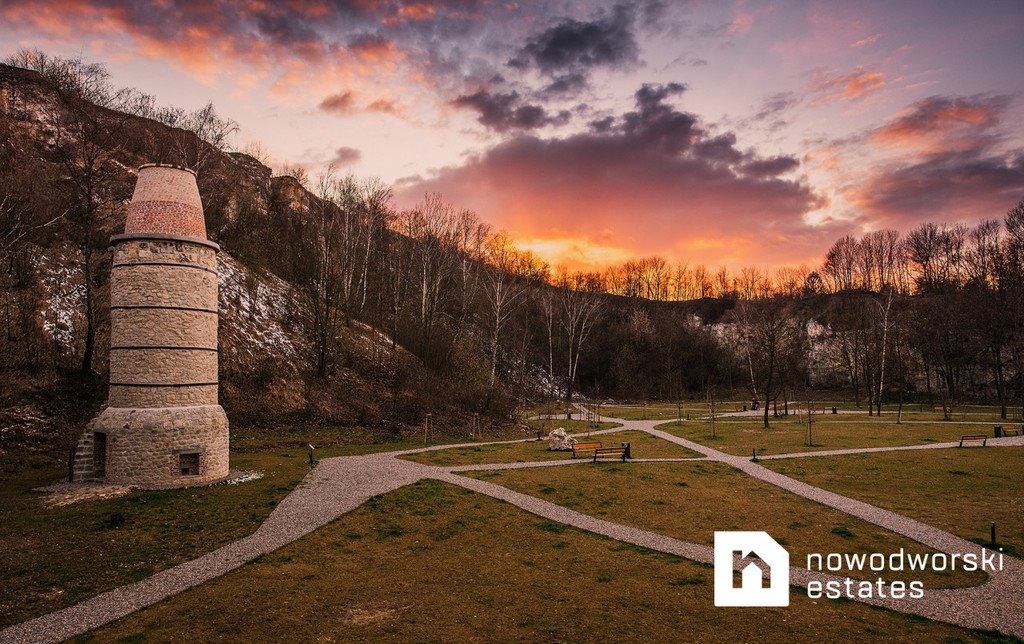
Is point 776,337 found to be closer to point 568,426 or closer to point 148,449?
point 568,426

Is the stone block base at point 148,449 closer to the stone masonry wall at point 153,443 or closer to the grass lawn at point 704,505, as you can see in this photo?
the stone masonry wall at point 153,443

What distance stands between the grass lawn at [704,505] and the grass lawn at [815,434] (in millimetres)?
7993

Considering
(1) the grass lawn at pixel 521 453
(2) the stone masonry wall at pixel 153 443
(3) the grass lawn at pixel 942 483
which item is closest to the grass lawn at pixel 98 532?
(2) the stone masonry wall at pixel 153 443

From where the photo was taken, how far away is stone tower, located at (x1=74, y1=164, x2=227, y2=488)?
63.5 ft

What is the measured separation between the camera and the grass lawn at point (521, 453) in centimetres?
2705

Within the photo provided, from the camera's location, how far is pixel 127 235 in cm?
2028

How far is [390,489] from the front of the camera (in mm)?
19797

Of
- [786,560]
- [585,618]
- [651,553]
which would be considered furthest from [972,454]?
[585,618]

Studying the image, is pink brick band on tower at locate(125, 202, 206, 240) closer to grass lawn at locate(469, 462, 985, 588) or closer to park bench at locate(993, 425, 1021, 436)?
grass lawn at locate(469, 462, 985, 588)

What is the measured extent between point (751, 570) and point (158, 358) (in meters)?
21.3

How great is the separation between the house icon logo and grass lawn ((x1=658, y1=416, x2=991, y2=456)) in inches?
635

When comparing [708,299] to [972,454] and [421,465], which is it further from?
[421,465]

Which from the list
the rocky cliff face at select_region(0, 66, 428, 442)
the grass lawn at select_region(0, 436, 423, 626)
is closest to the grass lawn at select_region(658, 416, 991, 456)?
the rocky cliff face at select_region(0, 66, 428, 442)

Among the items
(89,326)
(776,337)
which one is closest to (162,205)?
(89,326)
